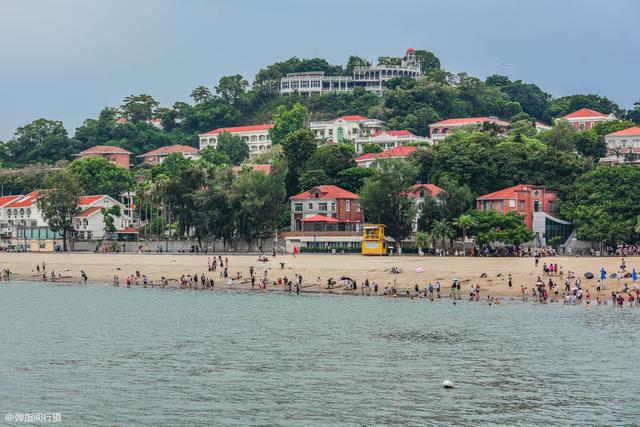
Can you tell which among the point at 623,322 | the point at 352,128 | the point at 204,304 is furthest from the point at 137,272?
the point at 352,128

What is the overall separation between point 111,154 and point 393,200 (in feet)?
302

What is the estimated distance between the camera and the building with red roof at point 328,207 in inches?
4686

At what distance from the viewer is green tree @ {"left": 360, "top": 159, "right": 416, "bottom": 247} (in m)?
103

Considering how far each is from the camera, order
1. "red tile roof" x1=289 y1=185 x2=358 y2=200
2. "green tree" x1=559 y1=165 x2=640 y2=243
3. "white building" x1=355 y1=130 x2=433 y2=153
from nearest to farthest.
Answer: "green tree" x1=559 y1=165 x2=640 y2=243 < "red tile roof" x1=289 y1=185 x2=358 y2=200 < "white building" x1=355 y1=130 x2=433 y2=153

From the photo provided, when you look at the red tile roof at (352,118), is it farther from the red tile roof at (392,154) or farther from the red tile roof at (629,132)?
the red tile roof at (629,132)

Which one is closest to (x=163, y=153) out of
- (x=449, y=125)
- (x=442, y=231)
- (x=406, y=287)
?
(x=449, y=125)

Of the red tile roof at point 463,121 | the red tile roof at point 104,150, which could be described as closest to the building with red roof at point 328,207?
the red tile roof at point 463,121

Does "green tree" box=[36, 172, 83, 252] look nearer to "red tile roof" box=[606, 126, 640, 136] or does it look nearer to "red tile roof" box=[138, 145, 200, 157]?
"red tile roof" box=[138, 145, 200, 157]

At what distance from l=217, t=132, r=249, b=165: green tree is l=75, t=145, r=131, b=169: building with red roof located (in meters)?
17.2

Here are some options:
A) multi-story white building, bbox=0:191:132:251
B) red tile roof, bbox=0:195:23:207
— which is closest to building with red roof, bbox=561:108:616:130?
multi-story white building, bbox=0:191:132:251

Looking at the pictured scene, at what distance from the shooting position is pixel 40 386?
4438cm

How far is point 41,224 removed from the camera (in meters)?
135

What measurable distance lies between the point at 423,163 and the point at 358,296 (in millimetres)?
47074

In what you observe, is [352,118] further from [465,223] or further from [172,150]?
[465,223]
